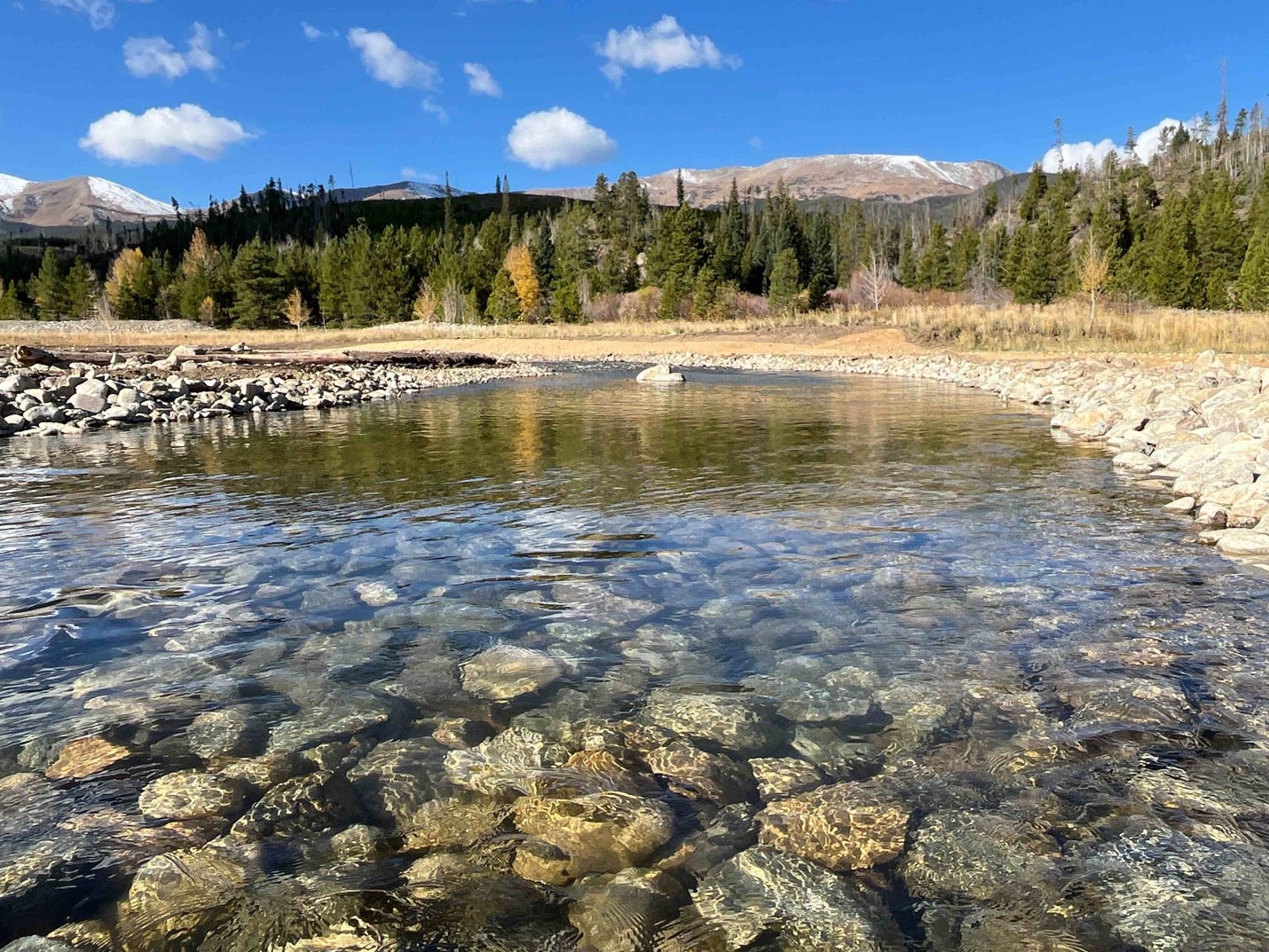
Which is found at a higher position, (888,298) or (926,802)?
(888,298)

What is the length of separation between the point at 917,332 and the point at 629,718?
124 feet

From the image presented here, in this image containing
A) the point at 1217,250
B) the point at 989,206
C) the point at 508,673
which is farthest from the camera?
the point at 989,206

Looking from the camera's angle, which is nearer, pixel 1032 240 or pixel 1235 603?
pixel 1235 603

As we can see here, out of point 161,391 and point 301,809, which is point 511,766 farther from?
point 161,391

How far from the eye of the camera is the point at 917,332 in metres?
38.3

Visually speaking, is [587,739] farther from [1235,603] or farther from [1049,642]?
[1235,603]

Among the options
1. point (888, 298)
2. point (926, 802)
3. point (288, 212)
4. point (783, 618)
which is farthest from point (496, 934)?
point (288, 212)

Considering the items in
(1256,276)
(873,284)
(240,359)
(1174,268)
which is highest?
(873,284)

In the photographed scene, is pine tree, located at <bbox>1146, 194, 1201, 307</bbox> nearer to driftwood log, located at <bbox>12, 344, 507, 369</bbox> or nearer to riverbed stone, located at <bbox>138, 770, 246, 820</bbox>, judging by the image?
driftwood log, located at <bbox>12, 344, 507, 369</bbox>

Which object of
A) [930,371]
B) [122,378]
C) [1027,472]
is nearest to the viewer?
[1027,472]

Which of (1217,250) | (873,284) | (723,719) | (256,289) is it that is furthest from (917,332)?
(256,289)

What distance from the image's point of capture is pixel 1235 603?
16.5 feet

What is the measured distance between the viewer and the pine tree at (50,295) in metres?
83.6

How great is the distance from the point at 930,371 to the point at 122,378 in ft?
83.2
